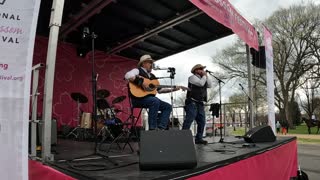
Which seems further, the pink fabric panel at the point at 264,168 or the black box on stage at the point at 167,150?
the pink fabric panel at the point at 264,168

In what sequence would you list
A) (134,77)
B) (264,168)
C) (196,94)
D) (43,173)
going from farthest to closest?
1. (196,94)
2. (264,168)
3. (134,77)
4. (43,173)

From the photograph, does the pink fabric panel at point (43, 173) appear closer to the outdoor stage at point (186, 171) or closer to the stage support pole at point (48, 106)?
the outdoor stage at point (186, 171)

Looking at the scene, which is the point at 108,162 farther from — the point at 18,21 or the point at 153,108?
the point at 18,21

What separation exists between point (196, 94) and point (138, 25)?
9.67ft

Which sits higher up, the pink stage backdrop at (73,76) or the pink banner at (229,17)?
the pink banner at (229,17)

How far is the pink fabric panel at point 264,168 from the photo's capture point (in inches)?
139

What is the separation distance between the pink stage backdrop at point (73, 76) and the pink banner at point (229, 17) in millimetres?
3805

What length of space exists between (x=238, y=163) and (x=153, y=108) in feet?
4.63

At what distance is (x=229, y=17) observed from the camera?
20.3 feet

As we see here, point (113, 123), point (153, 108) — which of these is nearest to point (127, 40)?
point (113, 123)

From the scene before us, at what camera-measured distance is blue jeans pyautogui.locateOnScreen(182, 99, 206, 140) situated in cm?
583

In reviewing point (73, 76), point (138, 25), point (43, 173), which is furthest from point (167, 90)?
point (73, 76)

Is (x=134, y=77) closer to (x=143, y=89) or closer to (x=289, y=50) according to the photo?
(x=143, y=89)

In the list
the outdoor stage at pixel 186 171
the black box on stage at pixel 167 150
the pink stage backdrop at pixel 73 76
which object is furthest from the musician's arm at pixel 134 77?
the pink stage backdrop at pixel 73 76
